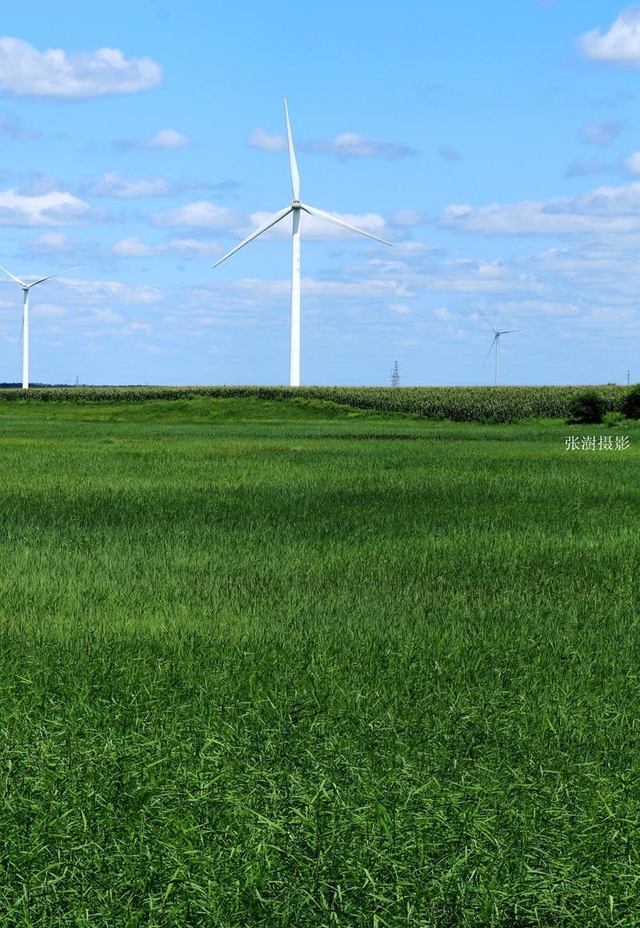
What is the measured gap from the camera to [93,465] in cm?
3138

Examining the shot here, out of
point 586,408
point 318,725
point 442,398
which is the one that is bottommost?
point 318,725

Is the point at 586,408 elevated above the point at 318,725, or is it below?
above

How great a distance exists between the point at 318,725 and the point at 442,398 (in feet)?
270

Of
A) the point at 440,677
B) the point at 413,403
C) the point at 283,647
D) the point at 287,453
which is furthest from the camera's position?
the point at 413,403

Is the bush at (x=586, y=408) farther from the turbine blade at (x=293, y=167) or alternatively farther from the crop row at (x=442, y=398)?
the turbine blade at (x=293, y=167)

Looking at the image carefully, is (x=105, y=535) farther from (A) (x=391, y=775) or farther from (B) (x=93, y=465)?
(B) (x=93, y=465)

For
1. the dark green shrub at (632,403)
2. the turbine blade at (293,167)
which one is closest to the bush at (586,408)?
the dark green shrub at (632,403)

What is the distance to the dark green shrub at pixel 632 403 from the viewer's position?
67438mm

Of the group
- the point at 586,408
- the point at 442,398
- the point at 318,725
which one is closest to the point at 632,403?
the point at 586,408

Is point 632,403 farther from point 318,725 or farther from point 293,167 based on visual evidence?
point 318,725

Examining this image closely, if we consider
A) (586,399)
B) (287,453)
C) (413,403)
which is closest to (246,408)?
(413,403)

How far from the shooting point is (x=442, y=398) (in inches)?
→ 3494

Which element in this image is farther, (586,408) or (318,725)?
(586,408)

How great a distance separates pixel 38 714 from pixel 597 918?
152 inches
